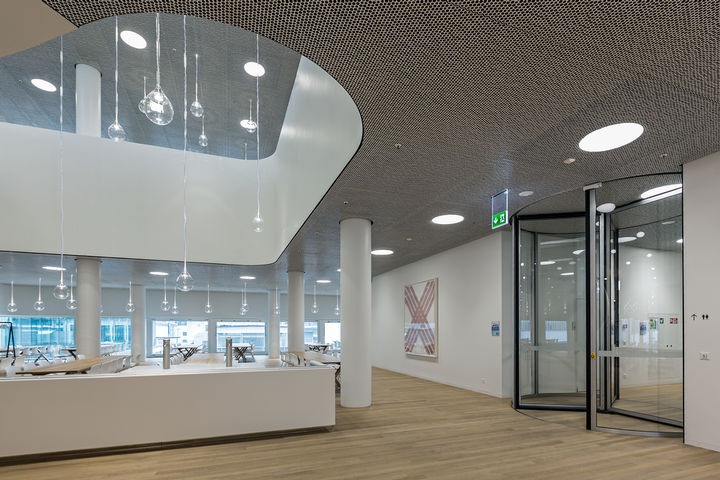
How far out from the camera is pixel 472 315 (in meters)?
8.64

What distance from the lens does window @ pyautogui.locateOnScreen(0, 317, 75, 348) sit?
1827 cm

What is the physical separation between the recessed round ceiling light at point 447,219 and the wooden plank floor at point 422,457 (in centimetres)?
311

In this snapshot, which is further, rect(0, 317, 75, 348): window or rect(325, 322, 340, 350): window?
rect(325, 322, 340, 350): window

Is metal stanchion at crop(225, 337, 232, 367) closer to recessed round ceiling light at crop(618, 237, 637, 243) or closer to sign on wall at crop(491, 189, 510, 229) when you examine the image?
sign on wall at crop(491, 189, 510, 229)

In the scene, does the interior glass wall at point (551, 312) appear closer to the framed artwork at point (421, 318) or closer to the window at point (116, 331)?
the framed artwork at point (421, 318)

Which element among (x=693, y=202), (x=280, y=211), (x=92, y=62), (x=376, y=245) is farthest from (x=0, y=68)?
(x=693, y=202)

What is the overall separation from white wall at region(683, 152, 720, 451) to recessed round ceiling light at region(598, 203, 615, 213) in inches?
40.7

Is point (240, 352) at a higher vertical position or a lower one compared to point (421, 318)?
lower

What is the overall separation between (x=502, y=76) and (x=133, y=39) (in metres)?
5.66

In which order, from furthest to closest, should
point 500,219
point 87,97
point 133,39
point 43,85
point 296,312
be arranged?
point 296,312, point 43,85, point 87,97, point 133,39, point 500,219

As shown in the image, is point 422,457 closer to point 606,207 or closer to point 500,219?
point 500,219

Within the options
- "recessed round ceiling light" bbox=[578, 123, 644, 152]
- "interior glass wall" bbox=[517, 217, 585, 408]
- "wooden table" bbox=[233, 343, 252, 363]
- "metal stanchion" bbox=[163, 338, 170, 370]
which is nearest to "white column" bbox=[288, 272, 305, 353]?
"wooden table" bbox=[233, 343, 252, 363]

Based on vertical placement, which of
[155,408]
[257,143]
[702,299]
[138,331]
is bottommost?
[138,331]

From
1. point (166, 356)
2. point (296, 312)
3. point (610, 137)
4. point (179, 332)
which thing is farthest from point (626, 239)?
point (179, 332)
